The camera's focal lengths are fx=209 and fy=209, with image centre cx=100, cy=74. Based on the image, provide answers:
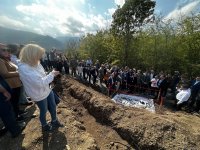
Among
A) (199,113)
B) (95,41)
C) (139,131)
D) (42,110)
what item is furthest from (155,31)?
(42,110)

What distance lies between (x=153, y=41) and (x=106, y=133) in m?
21.8

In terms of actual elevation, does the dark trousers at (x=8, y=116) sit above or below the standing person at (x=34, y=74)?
below

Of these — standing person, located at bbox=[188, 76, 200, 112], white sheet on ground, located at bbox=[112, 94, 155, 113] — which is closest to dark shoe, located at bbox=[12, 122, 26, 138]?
white sheet on ground, located at bbox=[112, 94, 155, 113]

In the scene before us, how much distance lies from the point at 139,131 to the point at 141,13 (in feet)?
70.8

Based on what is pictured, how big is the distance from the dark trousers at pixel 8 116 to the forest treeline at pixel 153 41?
2137 cm

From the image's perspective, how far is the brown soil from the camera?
475 cm

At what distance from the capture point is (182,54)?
24266 mm

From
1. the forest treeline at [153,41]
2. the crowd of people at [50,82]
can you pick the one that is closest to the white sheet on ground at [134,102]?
the crowd of people at [50,82]

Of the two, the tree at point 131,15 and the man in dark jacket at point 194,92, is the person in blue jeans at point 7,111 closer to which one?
the man in dark jacket at point 194,92

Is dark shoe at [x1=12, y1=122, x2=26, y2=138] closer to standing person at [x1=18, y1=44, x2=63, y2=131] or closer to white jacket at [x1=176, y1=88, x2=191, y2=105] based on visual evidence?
standing person at [x1=18, y1=44, x2=63, y2=131]

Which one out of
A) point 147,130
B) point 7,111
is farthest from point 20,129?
point 147,130

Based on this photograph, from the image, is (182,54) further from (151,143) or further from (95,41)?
(151,143)

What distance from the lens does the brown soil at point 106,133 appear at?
475 centimetres

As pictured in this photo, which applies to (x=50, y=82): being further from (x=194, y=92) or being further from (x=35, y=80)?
(x=194, y=92)
